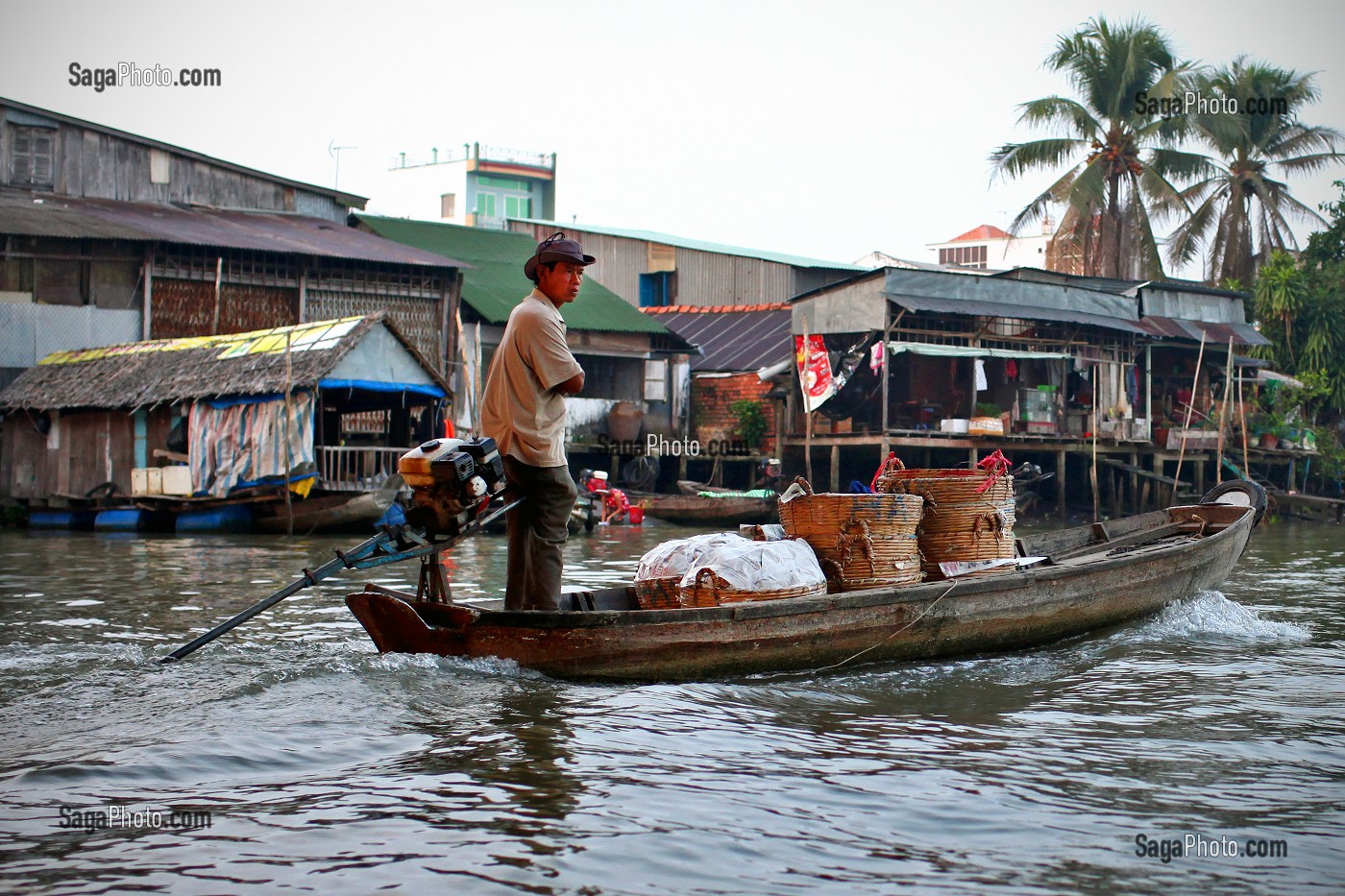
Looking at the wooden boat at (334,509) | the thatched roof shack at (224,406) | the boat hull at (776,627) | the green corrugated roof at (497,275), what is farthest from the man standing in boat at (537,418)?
the green corrugated roof at (497,275)

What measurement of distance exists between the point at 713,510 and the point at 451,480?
42.5 feet

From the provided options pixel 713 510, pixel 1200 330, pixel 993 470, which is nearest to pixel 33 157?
pixel 713 510

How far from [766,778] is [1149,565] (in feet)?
15.0

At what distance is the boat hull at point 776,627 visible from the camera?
545 cm

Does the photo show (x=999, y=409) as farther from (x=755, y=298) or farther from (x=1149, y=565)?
(x=1149, y=565)

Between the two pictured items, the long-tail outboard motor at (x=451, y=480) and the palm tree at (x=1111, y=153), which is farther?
the palm tree at (x=1111, y=153)

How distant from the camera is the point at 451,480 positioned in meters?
5.25

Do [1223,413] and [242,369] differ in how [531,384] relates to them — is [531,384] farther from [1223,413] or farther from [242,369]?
[1223,413]

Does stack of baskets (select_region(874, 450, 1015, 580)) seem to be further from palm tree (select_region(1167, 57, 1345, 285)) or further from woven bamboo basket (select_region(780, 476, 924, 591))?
palm tree (select_region(1167, 57, 1345, 285))

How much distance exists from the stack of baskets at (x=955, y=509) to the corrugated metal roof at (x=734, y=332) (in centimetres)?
1594

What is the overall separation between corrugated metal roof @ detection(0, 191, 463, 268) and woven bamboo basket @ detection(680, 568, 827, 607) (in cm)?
1481

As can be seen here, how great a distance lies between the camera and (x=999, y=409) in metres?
22.1

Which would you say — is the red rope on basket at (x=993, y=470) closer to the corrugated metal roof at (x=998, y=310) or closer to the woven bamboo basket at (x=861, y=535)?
the woven bamboo basket at (x=861, y=535)

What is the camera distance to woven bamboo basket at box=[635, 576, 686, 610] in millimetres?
6223
